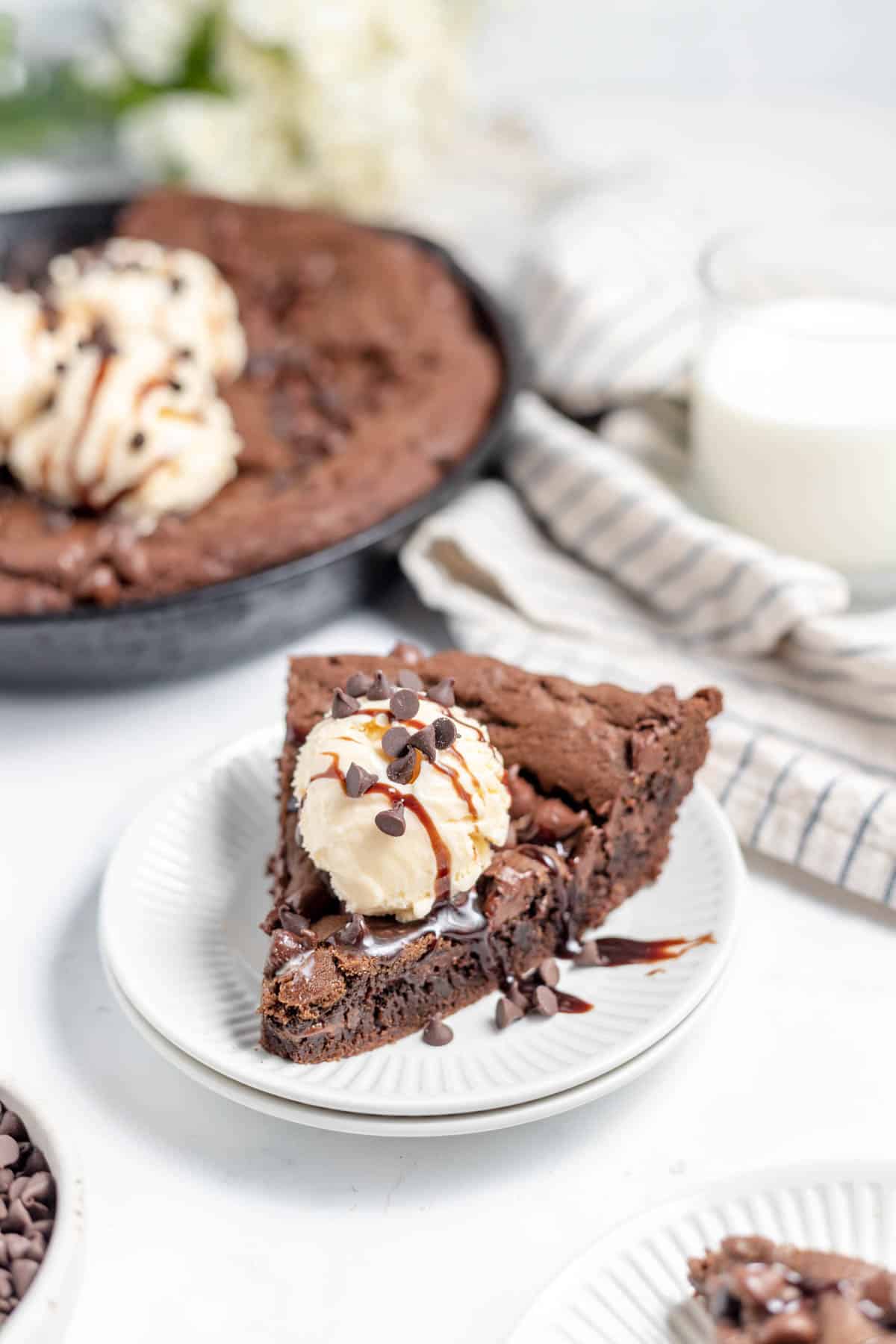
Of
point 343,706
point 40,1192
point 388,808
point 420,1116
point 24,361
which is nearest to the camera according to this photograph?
point 40,1192

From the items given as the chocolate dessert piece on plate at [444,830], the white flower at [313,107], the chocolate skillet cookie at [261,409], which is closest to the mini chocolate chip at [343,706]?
the chocolate dessert piece on plate at [444,830]

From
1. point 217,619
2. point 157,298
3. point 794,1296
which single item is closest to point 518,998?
point 794,1296

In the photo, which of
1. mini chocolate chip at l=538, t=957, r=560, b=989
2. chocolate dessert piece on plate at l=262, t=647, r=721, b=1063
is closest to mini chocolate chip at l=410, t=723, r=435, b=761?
chocolate dessert piece on plate at l=262, t=647, r=721, b=1063

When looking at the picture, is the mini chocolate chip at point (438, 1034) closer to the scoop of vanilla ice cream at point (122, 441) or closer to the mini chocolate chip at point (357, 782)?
the mini chocolate chip at point (357, 782)

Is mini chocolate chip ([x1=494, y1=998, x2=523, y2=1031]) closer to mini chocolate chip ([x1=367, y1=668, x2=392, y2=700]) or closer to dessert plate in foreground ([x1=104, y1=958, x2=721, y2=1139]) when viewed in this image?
dessert plate in foreground ([x1=104, y1=958, x2=721, y2=1139])

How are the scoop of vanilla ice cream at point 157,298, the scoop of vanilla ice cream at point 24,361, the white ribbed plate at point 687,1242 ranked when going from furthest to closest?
the scoop of vanilla ice cream at point 157,298 → the scoop of vanilla ice cream at point 24,361 → the white ribbed plate at point 687,1242

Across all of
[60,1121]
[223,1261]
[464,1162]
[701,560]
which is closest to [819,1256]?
[464,1162]

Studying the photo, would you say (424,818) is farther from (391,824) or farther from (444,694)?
(444,694)
